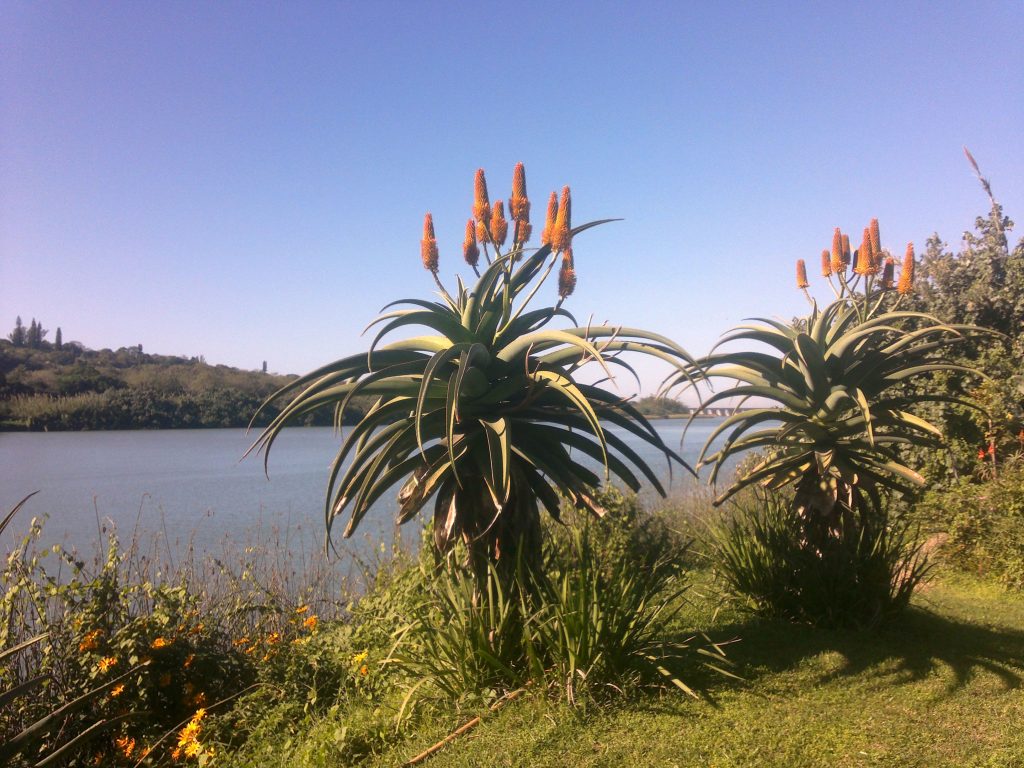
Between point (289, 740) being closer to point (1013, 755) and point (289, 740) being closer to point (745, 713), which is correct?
point (745, 713)

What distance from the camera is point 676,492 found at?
14289 mm

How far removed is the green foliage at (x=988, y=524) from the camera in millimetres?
7164

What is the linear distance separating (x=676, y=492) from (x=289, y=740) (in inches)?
443

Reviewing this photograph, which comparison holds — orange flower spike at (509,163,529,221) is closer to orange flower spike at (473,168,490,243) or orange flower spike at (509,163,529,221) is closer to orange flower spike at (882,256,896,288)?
orange flower spike at (473,168,490,243)

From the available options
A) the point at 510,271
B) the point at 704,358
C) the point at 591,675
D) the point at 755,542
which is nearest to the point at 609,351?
the point at 510,271

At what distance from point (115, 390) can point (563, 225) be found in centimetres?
2259

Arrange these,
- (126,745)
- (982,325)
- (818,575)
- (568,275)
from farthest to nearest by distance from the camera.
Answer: (982,325), (818,575), (126,745), (568,275)

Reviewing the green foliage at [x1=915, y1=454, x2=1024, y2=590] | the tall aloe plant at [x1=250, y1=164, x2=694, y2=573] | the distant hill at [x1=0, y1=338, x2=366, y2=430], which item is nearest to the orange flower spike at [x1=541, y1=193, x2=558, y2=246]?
the tall aloe plant at [x1=250, y1=164, x2=694, y2=573]

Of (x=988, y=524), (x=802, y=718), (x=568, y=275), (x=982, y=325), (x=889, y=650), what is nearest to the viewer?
(x=802, y=718)

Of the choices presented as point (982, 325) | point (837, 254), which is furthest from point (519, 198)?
point (982, 325)

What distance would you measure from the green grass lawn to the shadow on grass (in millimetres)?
12

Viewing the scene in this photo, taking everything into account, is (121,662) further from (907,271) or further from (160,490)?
(160,490)

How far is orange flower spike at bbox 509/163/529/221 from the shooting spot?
166 inches

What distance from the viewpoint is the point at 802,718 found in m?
3.59
